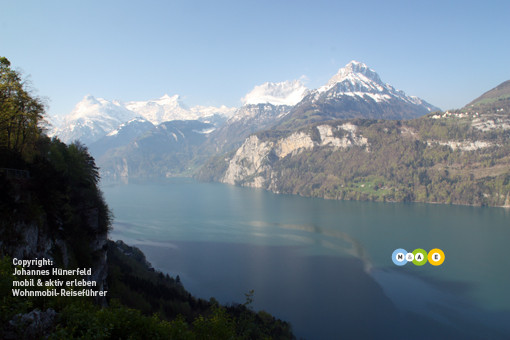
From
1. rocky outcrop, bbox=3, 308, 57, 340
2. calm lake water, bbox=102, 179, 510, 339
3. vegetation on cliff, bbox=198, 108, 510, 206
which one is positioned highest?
vegetation on cliff, bbox=198, 108, 510, 206

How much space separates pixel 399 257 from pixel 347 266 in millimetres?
9694

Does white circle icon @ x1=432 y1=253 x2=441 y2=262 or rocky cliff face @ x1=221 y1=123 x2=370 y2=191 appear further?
rocky cliff face @ x1=221 y1=123 x2=370 y2=191

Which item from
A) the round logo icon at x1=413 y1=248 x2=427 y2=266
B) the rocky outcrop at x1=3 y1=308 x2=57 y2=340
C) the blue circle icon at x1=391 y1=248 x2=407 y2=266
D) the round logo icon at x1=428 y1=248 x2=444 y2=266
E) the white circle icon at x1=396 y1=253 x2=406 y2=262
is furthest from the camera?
the white circle icon at x1=396 y1=253 x2=406 y2=262

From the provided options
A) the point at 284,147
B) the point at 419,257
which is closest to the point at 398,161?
the point at 284,147

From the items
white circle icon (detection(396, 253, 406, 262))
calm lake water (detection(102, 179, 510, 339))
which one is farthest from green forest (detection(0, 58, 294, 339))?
white circle icon (detection(396, 253, 406, 262))

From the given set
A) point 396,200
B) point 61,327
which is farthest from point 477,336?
point 396,200

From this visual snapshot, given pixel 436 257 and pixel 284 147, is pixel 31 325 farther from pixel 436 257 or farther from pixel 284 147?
pixel 284 147

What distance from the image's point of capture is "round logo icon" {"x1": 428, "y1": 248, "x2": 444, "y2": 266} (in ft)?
162

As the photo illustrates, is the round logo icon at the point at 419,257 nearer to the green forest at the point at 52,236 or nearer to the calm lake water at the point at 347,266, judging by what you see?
the calm lake water at the point at 347,266

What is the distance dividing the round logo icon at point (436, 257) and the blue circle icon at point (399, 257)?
364 cm

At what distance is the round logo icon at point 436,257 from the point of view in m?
49.3

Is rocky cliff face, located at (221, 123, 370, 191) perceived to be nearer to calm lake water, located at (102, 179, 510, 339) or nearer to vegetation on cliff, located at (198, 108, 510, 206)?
vegetation on cliff, located at (198, 108, 510, 206)

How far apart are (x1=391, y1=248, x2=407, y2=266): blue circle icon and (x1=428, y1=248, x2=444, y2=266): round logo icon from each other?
143 inches

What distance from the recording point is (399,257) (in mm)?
51250
